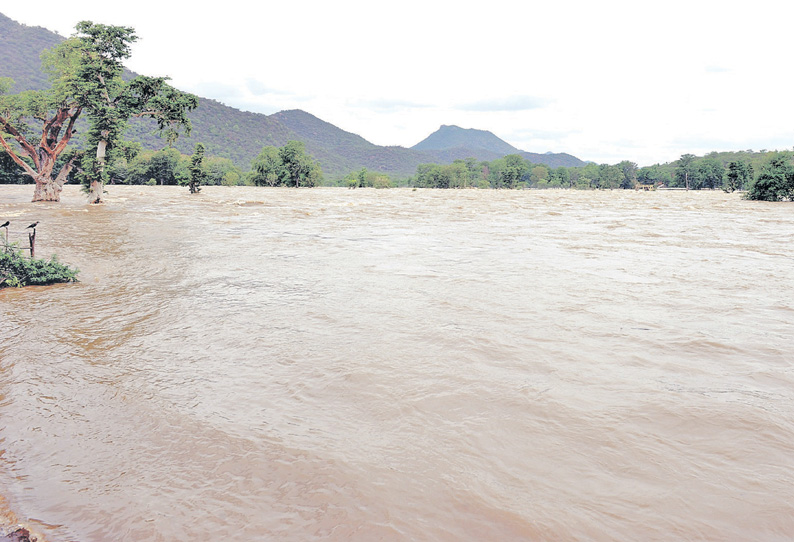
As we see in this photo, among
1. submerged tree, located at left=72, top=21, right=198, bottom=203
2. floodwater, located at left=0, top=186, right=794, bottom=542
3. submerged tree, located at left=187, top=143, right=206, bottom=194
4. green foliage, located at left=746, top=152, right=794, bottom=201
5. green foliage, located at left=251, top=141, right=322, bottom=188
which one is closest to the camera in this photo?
floodwater, located at left=0, top=186, right=794, bottom=542

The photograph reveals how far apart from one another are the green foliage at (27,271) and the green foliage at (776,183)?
47.3 meters

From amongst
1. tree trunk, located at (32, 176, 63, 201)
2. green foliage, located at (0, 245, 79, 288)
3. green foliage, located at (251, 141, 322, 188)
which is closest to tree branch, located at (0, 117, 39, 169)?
tree trunk, located at (32, 176, 63, 201)

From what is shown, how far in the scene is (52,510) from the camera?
2.58m

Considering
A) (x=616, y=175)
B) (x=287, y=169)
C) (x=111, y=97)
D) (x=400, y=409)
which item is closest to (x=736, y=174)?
(x=287, y=169)

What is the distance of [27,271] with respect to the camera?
26.7 feet

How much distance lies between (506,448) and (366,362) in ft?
6.14

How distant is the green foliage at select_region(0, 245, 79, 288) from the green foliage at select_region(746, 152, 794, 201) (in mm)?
47301

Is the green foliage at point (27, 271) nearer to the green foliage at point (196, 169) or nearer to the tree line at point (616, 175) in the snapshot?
the green foliage at point (196, 169)

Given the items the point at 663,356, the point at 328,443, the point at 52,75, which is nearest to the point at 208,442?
the point at 328,443

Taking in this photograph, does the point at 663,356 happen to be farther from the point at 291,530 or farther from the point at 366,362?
the point at 291,530

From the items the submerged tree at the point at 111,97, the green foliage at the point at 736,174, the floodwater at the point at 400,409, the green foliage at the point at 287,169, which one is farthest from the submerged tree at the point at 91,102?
the green foliage at the point at 736,174

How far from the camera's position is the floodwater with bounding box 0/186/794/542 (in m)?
2.58

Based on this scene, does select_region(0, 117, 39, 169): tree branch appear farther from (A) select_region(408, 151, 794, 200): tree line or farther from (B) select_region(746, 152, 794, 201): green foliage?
(A) select_region(408, 151, 794, 200): tree line

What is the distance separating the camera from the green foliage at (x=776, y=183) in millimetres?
37688
